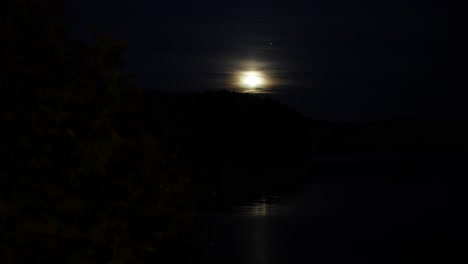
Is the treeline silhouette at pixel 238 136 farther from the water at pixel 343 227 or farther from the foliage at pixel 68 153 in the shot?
the foliage at pixel 68 153

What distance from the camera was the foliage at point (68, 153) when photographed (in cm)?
1237

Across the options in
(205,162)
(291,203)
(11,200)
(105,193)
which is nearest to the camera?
(11,200)

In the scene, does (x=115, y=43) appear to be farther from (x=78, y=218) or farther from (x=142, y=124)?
(x=78, y=218)

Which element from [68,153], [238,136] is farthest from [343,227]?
[238,136]

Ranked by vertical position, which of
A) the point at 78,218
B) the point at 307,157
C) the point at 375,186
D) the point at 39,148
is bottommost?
the point at 78,218

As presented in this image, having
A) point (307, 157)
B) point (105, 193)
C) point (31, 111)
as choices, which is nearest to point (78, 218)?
point (105, 193)

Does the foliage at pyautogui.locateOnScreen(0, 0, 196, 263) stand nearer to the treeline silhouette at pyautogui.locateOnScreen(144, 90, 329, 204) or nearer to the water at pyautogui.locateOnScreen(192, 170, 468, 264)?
the water at pyautogui.locateOnScreen(192, 170, 468, 264)

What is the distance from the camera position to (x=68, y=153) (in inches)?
507

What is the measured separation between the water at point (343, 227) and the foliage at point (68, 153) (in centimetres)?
A: 1038

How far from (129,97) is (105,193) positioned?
5.80ft

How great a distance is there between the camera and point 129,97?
42.5ft

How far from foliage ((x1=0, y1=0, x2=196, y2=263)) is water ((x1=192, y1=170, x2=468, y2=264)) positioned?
34.0ft

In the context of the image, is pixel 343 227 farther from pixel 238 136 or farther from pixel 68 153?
pixel 238 136

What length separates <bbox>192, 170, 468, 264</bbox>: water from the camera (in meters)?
28.9
